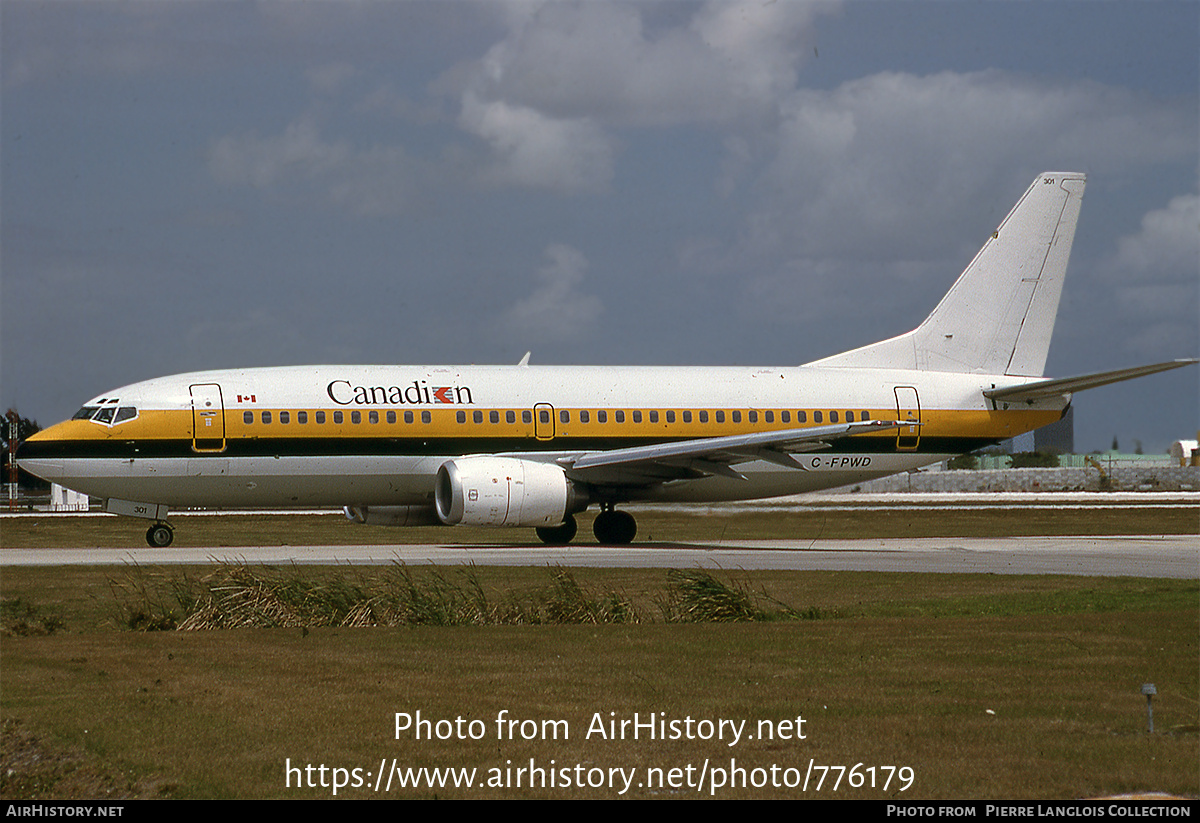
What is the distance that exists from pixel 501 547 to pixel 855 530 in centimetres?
1082

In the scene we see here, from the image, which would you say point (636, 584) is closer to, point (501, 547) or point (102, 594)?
point (102, 594)

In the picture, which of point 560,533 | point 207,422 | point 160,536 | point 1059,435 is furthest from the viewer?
point 1059,435

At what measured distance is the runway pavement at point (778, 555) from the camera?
22453 mm

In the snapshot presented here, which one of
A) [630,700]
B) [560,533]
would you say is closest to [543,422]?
[560,533]

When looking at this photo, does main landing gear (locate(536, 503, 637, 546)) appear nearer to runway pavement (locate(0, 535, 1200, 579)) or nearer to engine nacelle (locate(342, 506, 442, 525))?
runway pavement (locate(0, 535, 1200, 579))

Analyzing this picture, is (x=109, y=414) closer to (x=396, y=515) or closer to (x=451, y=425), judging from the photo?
(x=396, y=515)

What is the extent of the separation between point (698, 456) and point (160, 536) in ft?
39.9

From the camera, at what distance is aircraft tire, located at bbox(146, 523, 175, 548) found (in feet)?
94.0

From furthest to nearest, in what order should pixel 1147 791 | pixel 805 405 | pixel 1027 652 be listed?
pixel 805 405 < pixel 1027 652 < pixel 1147 791

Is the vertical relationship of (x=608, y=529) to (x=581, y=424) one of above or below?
below

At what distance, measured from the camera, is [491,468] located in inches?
1141

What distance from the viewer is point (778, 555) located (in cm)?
2606

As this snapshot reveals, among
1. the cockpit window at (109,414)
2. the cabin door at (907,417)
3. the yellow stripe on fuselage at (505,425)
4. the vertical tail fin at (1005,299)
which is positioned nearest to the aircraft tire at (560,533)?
the yellow stripe on fuselage at (505,425)

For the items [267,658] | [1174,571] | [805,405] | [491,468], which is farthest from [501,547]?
[267,658]
